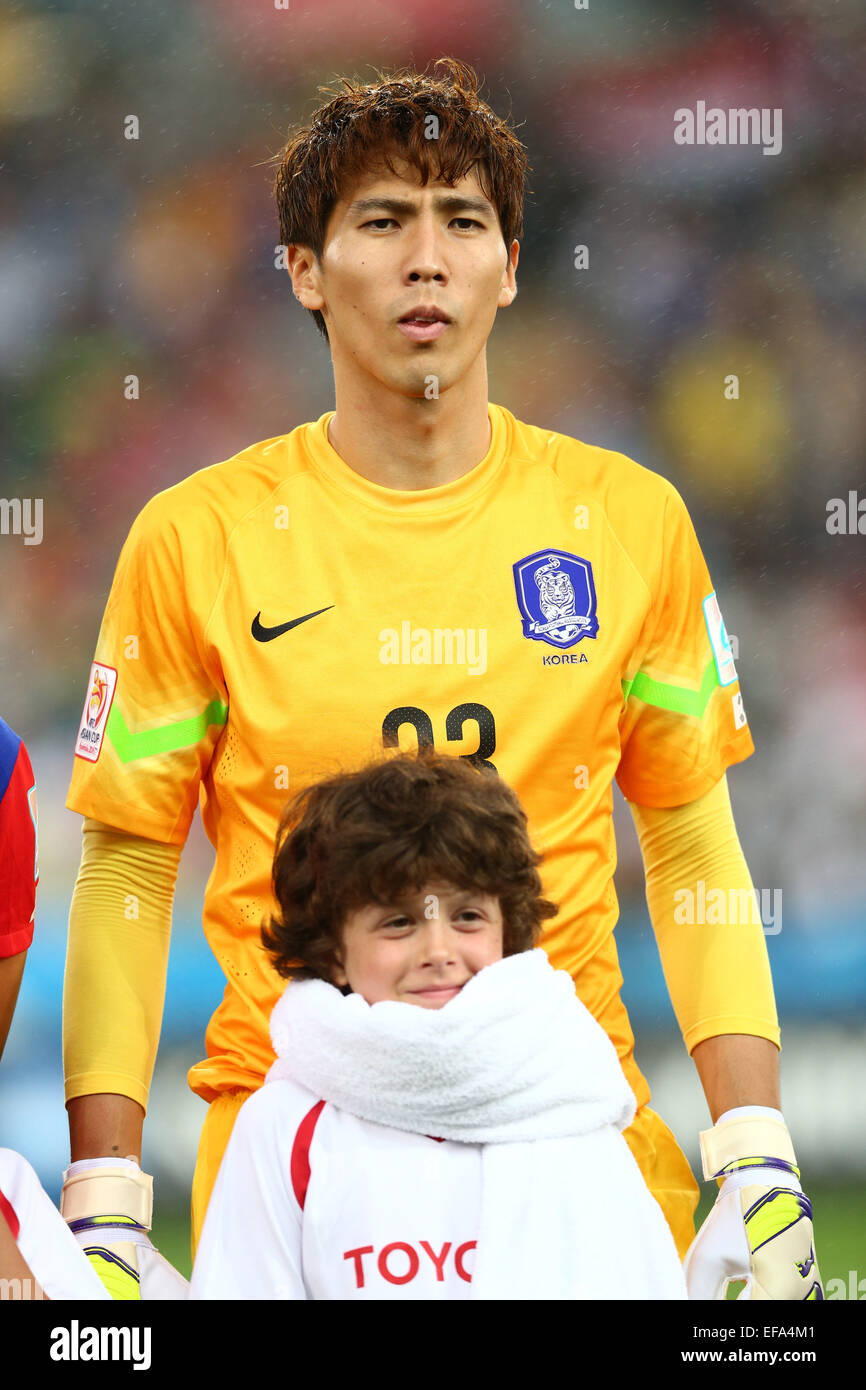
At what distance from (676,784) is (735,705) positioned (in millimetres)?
136

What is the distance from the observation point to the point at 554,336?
3.25m

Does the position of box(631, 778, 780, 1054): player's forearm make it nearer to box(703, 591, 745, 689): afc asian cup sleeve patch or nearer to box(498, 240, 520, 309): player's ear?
box(703, 591, 745, 689): afc asian cup sleeve patch

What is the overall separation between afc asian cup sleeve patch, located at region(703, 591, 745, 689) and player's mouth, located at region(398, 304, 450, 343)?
0.47 meters

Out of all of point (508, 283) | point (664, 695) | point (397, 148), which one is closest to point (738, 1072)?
point (664, 695)

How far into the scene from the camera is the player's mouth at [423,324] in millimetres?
1965

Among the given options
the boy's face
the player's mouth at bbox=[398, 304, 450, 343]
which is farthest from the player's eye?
the player's mouth at bbox=[398, 304, 450, 343]

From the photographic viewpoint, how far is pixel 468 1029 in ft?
5.09

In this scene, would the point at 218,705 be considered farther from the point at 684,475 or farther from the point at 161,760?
the point at 684,475

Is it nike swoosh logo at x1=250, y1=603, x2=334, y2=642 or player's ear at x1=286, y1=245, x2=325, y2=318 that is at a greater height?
player's ear at x1=286, y1=245, x2=325, y2=318

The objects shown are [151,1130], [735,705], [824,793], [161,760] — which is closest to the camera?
[161,760]

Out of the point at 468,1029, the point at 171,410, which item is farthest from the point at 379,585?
the point at 171,410

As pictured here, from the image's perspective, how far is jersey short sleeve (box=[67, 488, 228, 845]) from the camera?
2.00m

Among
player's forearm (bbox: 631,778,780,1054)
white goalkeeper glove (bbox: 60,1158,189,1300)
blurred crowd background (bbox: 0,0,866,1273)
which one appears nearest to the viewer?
white goalkeeper glove (bbox: 60,1158,189,1300)

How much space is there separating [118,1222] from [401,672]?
655 mm
